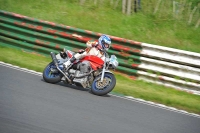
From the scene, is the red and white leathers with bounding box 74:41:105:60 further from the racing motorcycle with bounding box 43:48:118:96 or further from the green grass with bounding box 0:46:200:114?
the green grass with bounding box 0:46:200:114

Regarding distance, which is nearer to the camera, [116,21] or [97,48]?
[97,48]

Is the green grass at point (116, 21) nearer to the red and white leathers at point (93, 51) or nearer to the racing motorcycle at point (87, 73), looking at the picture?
the racing motorcycle at point (87, 73)

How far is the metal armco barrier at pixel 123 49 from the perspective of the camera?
11609 mm

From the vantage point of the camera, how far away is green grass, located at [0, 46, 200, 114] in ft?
34.1

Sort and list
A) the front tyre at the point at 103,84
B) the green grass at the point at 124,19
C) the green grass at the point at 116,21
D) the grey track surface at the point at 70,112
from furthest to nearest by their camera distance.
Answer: the green grass at the point at 124,19 → the green grass at the point at 116,21 → the front tyre at the point at 103,84 → the grey track surface at the point at 70,112

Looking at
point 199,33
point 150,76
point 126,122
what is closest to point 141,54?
point 150,76

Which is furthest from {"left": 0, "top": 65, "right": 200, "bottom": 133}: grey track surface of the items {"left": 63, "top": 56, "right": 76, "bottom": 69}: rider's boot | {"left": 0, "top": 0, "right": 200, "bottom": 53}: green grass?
{"left": 0, "top": 0, "right": 200, "bottom": 53}: green grass

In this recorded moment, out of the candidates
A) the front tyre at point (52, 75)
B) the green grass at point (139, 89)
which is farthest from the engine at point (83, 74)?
the green grass at point (139, 89)

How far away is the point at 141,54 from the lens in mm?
12031

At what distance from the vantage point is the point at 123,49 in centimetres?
1221

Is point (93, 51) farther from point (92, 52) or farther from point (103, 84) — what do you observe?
point (103, 84)

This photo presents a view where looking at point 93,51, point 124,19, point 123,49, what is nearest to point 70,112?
point 93,51

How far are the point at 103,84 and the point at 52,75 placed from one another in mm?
1282

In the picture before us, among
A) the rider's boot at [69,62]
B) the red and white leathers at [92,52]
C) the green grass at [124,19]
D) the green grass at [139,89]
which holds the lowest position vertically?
the green grass at [139,89]
